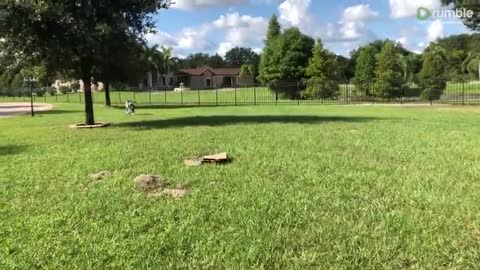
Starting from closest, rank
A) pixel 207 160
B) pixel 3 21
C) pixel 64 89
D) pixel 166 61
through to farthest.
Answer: pixel 207 160 → pixel 3 21 → pixel 64 89 → pixel 166 61

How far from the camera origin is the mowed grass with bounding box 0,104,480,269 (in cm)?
474

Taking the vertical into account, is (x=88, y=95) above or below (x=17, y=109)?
above

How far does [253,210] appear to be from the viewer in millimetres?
6152

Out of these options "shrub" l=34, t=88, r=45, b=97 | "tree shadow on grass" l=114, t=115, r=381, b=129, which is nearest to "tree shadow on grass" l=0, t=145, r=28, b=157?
"tree shadow on grass" l=114, t=115, r=381, b=129

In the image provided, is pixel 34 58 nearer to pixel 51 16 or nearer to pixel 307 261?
pixel 51 16

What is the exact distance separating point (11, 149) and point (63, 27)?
270 inches

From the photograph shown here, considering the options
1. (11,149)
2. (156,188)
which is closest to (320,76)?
(11,149)

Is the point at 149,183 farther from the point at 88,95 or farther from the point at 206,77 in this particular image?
the point at 206,77

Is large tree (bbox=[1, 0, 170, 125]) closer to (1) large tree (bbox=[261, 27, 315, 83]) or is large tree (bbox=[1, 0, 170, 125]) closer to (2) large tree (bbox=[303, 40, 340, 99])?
(2) large tree (bbox=[303, 40, 340, 99])

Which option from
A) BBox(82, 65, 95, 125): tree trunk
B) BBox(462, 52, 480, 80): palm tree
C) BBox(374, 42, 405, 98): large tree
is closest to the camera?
BBox(82, 65, 95, 125): tree trunk

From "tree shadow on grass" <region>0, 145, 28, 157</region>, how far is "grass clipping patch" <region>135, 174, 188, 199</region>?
5.35 m

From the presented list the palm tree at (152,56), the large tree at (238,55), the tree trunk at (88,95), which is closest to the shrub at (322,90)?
the palm tree at (152,56)

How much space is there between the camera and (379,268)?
441 cm

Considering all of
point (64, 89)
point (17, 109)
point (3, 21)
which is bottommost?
point (17, 109)
